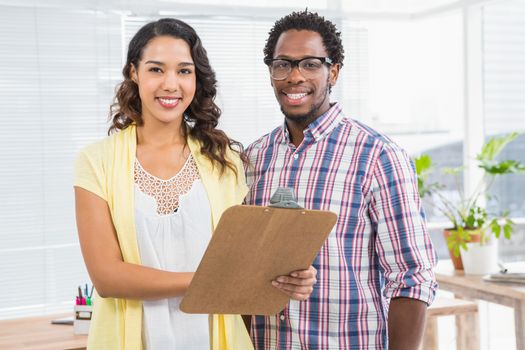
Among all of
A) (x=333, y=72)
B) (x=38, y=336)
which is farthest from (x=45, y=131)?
(x=333, y=72)

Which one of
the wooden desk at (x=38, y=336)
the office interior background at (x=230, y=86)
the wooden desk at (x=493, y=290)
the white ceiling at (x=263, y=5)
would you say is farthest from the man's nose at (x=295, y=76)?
the white ceiling at (x=263, y=5)

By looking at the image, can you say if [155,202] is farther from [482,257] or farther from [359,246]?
[482,257]

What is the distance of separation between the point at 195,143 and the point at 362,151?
43cm

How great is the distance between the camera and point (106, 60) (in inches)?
151

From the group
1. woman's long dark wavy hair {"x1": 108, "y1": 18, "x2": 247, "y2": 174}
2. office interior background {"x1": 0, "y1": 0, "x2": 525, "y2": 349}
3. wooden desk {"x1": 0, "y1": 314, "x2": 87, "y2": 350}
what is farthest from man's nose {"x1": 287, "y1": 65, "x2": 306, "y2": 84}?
office interior background {"x1": 0, "y1": 0, "x2": 525, "y2": 349}

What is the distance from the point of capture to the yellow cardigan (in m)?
1.79

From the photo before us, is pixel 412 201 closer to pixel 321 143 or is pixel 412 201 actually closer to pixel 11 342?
pixel 321 143

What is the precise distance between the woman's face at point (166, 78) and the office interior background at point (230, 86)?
159 centimetres

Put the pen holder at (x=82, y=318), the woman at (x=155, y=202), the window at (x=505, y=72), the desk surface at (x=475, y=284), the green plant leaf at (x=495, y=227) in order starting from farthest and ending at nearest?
the window at (x=505, y=72), the green plant leaf at (x=495, y=227), the desk surface at (x=475, y=284), the pen holder at (x=82, y=318), the woman at (x=155, y=202)

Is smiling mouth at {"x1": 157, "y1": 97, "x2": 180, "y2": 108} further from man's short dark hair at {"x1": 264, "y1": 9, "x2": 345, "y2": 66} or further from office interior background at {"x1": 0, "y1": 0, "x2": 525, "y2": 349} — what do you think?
office interior background at {"x1": 0, "y1": 0, "x2": 525, "y2": 349}

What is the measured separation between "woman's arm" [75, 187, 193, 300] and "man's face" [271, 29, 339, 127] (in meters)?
0.48

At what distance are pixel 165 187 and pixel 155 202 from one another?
1.9 inches

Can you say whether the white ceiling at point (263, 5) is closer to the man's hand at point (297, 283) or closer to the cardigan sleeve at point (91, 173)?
the cardigan sleeve at point (91, 173)

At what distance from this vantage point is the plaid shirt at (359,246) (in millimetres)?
1791
